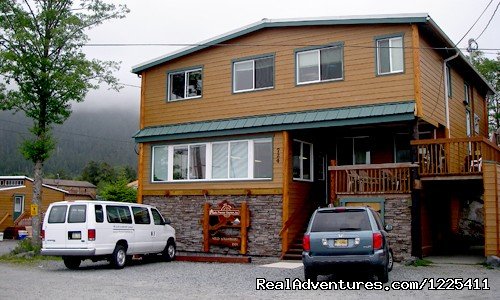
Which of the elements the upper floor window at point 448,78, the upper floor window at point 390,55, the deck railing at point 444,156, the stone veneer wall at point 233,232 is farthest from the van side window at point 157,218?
the upper floor window at point 448,78

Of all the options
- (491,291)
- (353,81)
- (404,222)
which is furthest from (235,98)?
(491,291)

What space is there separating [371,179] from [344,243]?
6.06 meters

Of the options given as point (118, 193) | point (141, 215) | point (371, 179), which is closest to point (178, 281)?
point (141, 215)

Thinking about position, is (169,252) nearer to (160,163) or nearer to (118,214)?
(118,214)

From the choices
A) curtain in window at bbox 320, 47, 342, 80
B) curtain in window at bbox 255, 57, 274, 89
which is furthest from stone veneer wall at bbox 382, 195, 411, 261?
curtain in window at bbox 255, 57, 274, 89

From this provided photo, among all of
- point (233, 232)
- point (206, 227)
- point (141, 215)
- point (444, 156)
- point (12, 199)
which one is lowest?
point (233, 232)

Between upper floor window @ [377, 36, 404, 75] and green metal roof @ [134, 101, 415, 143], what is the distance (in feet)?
3.84

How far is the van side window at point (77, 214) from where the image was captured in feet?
50.6

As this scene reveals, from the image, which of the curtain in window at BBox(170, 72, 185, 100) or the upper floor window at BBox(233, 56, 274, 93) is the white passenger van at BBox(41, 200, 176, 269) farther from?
the curtain in window at BBox(170, 72, 185, 100)

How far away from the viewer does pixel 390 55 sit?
1761 cm

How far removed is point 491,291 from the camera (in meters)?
11.1

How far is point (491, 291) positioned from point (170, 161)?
1386 centimetres

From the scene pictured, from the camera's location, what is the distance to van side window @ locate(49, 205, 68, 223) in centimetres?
1569

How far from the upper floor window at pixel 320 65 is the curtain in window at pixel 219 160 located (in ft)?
12.9
